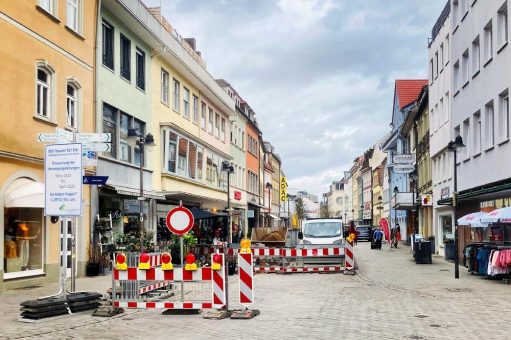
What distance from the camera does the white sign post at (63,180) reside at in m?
12.2

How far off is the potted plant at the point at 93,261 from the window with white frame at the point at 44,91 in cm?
479

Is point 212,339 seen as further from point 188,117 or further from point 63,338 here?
point 188,117

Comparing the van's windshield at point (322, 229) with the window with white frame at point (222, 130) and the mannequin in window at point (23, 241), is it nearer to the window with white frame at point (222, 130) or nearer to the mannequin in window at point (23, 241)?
the mannequin in window at point (23, 241)

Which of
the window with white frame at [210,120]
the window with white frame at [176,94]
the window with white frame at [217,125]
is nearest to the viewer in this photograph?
the window with white frame at [176,94]

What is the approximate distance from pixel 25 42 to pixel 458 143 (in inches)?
528

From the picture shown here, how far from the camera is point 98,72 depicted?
74.8 feet

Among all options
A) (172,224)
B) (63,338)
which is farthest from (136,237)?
(63,338)

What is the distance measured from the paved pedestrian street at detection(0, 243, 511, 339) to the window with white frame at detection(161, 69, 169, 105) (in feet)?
45.3

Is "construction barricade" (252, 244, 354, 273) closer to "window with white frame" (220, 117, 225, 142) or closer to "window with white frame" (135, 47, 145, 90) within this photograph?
"window with white frame" (135, 47, 145, 90)

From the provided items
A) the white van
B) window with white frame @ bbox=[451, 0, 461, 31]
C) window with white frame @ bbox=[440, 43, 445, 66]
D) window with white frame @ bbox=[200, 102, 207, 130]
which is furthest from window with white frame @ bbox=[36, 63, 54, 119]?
window with white frame @ bbox=[440, 43, 445, 66]

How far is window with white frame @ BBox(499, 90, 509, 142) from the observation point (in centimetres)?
2173

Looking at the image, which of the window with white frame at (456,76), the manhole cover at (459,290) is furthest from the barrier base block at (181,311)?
the window with white frame at (456,76)

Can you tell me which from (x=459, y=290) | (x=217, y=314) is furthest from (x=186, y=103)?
(x=217, y=314)

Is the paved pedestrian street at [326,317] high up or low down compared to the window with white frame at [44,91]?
down
